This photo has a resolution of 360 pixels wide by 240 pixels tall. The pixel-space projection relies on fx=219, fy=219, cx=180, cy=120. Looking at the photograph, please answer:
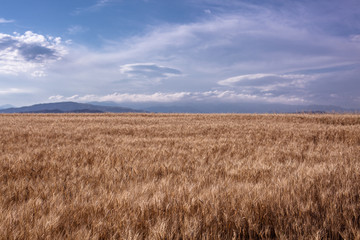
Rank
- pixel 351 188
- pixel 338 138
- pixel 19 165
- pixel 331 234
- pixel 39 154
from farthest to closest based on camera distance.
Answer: pixel 338 138 → pixel 39 154 → pixel 19 165 → pixel 351 188 → pixel 331 234

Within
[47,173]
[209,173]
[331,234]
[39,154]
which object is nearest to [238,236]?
[331,234]

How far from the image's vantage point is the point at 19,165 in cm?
386

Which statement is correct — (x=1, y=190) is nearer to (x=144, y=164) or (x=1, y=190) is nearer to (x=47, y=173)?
(x=47, y=173)

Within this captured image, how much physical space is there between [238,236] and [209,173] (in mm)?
1825

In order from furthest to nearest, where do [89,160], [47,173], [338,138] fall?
[338,138] < [89,160] < [47,173]

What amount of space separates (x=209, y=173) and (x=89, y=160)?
8.54 feet

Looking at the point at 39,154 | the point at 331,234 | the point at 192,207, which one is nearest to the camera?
the point at 331,234

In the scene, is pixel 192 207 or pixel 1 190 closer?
Answer: pixel 192 207

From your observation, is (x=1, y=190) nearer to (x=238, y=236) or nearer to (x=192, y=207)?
(x=192, y=207)

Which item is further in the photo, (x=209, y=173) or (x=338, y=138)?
(x=338, y=138)

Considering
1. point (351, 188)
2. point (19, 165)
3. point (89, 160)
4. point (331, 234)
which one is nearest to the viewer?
point (331, 234)

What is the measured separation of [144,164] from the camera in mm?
4191

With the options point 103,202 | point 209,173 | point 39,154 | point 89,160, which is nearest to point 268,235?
point 103,202

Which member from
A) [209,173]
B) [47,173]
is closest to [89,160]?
[47,173]
